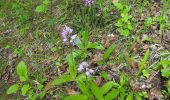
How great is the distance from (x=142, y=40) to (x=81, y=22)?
0.74 meters

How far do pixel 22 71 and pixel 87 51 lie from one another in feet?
2.27

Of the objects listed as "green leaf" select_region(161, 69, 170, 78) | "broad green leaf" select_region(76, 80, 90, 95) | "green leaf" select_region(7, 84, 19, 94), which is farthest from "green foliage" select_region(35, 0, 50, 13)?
"green leaf" select_region(161, 69, 170, 78)

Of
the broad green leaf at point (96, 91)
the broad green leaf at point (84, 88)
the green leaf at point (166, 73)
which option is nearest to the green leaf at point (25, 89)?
the broad green leaf at point (84, 88)

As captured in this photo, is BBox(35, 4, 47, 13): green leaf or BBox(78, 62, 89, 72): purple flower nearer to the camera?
BBox(78, 62, 89, 72): purple flower

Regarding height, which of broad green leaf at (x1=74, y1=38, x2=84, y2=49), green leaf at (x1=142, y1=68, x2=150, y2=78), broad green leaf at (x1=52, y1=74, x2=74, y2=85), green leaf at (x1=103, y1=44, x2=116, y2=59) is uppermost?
broad green leaf at (x1=74, y1=38, x2=84, y2=49)

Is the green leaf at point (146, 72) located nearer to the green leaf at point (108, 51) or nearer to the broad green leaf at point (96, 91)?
the green leaf at point (108, 51)

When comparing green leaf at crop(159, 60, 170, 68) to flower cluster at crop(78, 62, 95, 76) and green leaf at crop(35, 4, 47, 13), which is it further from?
green leaf at crop(35, 4, 47, 13)

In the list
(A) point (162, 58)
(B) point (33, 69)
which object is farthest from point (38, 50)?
(A) point (162, 58)

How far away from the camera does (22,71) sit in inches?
132

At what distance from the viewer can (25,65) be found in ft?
11.1

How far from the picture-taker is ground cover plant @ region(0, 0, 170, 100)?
2961 mm

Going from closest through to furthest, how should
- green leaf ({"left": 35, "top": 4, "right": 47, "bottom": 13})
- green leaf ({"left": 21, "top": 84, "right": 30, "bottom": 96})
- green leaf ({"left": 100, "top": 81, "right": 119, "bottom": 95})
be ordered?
green leaf ({"left": 100, "top": 81, "right": 119, "bottom": 95}) → green leaf ({"left": 21, "top": 84, "right": 30, "bottom": 96}) → green leaf ({"left": 35, "top": 4, "right": 47, "bottom": 13})

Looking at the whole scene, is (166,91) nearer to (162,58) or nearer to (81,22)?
(162,58)

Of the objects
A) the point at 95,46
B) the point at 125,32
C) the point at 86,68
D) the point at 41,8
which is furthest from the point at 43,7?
the point at 86,68
